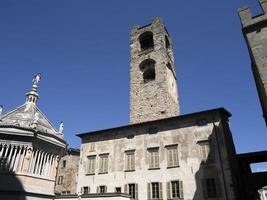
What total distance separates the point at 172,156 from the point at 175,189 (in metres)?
3.05

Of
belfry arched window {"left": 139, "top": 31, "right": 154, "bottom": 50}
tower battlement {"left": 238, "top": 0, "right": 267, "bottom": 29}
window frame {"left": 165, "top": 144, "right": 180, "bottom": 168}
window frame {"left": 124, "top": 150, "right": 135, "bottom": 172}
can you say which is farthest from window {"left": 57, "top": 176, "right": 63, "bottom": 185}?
tower battlement {"left": 238, "top": 0, "right": 267, "bottom": 29}

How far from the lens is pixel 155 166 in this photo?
951 inches

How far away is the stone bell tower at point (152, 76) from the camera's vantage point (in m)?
33.1

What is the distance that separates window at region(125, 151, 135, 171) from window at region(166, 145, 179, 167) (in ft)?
12.9

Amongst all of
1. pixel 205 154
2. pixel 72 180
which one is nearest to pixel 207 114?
pixel 205 154

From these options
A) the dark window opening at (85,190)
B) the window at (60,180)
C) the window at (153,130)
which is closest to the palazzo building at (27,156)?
the window at (153,130)

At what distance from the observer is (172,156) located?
23.8 metres

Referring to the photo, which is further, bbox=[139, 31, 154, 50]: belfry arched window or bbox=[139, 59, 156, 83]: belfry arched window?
bbox=[139, 31, 154, 50]: belfry arched window

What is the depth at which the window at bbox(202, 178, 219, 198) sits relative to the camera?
67.2ft

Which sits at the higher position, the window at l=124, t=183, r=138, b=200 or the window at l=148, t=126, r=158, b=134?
the window at l=148, t=126, r=158, b=134

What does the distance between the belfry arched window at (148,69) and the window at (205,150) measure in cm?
1669

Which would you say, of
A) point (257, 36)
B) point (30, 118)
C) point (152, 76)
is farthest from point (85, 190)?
point (257, 36)

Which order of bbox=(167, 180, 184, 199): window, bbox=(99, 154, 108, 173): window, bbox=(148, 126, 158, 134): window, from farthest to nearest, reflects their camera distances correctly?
1. bbox=(99, 154, 108, 173): window
2. bbox=(148, 126, 158, 134): window
3. bbox=(167, 180, 184, 199): window

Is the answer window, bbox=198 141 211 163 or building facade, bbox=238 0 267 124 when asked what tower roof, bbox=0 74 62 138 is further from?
window, bbox=198 141 211 163
